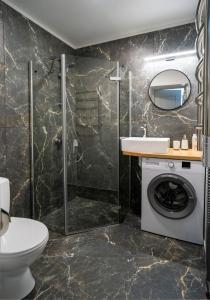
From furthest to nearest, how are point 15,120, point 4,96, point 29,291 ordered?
point 15,120 → point 4,96 → point 29,291

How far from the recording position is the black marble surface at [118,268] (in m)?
1.52

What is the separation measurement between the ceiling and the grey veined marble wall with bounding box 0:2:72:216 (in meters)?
0.17

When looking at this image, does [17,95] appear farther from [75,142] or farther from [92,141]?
[92,141]

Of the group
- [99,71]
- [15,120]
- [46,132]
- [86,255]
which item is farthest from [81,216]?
[99,71]

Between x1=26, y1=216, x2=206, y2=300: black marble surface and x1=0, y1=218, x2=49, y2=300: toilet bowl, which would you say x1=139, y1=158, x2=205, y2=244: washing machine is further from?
x1=0, y1=218, x2=49, y2=300: toilet bowl

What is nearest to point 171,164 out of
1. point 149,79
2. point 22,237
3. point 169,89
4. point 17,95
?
point 169,89

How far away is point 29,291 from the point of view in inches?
59.4

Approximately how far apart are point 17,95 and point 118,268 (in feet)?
6.42

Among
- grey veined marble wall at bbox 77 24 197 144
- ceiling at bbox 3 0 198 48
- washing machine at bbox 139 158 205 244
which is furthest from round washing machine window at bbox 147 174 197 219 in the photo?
ceiling at bbox 3 0 198 48

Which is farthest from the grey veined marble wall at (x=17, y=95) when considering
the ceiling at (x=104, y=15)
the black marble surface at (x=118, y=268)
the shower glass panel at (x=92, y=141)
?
the black marble surface at (x=118, y=268)

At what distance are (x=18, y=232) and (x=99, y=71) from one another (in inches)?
80.8

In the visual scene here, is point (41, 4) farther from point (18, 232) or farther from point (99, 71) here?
point (18, 232)

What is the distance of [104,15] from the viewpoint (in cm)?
235

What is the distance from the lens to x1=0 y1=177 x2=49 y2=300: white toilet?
1331 mm
